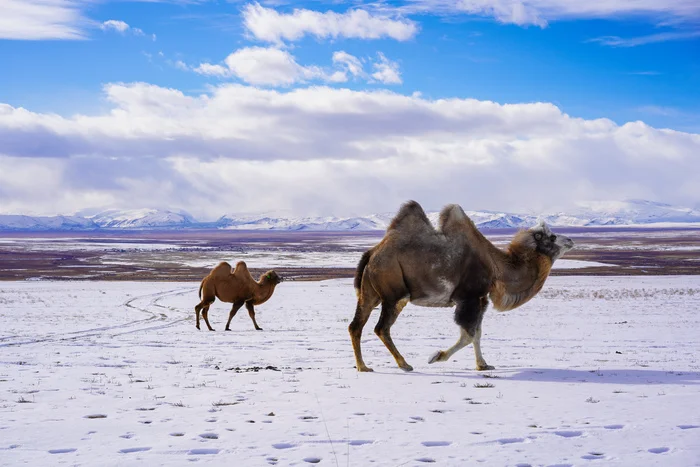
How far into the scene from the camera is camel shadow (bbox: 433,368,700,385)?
9.48 m

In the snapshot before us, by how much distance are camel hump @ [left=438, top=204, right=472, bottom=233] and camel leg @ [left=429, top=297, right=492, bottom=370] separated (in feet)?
4.30

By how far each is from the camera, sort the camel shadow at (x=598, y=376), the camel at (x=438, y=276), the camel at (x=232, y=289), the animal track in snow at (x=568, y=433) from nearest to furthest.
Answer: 1. the animal track in snow at (x=568, y=433)
2. the camel shadow at (x=598, y=376)
3. the camel at (x=438, y=276)
4. the camel at (x=232, y=289)

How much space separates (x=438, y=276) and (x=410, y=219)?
117 centimetres

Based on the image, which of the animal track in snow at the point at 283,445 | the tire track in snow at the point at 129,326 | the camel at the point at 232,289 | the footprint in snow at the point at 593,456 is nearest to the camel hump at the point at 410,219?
the animal track in snow at the point at 283,445

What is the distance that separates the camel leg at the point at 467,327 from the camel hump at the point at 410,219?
1487mm

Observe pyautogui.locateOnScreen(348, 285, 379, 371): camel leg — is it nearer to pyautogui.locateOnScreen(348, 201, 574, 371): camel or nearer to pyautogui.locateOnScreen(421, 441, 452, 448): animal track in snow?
pyautogui.locateOnScreen(348, 201, 574, 371): camel

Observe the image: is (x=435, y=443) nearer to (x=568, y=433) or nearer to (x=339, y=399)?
(x=568, y=433)

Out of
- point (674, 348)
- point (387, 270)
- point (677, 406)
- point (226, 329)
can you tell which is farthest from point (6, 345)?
point (674, 348)

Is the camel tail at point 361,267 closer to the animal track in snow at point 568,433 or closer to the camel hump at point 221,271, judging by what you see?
the animal track in snow at point 568,433

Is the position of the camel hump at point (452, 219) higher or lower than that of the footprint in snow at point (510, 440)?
higher

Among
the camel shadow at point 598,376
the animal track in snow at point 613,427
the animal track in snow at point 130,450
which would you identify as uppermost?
the animal track in snow at point 130,450

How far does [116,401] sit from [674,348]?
39.1ft

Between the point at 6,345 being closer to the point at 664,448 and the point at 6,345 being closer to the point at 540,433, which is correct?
the point at 540,433

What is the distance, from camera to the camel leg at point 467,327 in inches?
416
